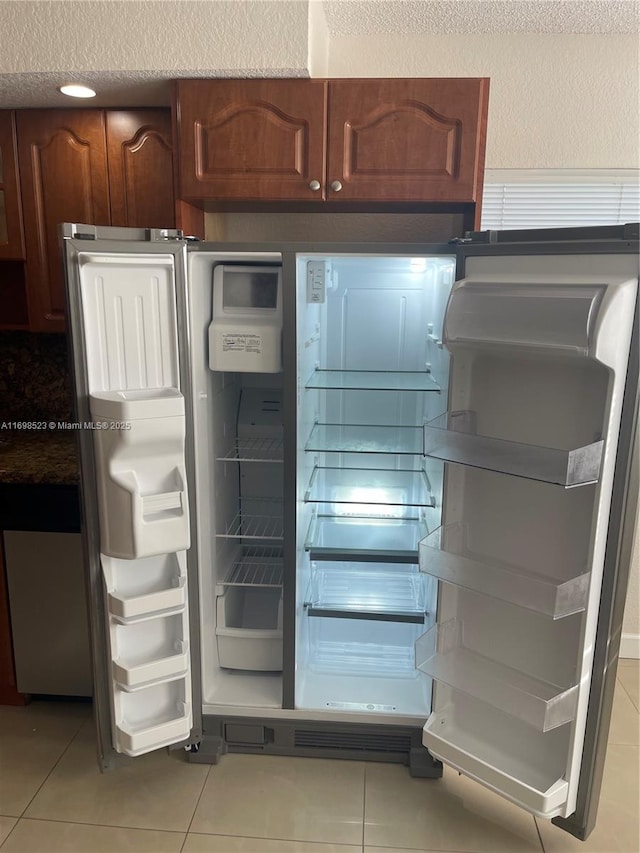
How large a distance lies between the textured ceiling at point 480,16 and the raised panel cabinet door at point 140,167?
2.34 feet

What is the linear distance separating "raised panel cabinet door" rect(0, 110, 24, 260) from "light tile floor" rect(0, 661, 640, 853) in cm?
177

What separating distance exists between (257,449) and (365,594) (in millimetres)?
695

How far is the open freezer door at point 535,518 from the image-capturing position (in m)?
1.46

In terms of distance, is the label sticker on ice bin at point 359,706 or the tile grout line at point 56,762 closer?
the tile grout line at point 56,762

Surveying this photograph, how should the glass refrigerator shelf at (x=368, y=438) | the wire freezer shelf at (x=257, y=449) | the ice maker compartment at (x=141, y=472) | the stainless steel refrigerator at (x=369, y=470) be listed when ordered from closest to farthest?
the stainless steel refrigerator at (x=369, y=470)
the ice maker compartment at (x=141, y=472)
the wire freezer shelf at (x=257, y=449)
the glass refrigerator shelf at (x=368, y=438)

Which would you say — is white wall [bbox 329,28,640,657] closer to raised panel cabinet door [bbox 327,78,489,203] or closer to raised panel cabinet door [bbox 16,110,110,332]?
raised panel cabinet door [bbox 327,78,489,203]

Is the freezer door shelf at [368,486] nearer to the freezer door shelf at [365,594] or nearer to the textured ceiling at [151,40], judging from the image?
the freezer door shelf at [365,594]

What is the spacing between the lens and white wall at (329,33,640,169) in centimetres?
227

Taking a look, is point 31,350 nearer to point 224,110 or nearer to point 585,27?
point 224,110

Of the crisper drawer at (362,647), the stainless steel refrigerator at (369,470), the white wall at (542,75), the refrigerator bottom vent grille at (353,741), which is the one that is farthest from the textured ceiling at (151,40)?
the refrigerator bottom vent grille at (353,741)

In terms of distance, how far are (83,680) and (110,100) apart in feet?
6.77

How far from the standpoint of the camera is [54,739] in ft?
7.27

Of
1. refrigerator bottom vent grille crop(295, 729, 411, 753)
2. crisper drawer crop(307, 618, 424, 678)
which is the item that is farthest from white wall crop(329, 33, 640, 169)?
refrigerator bottom vent grille crop(295, 729, 411, 753)

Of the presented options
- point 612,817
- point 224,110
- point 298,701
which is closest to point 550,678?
point 612,817
